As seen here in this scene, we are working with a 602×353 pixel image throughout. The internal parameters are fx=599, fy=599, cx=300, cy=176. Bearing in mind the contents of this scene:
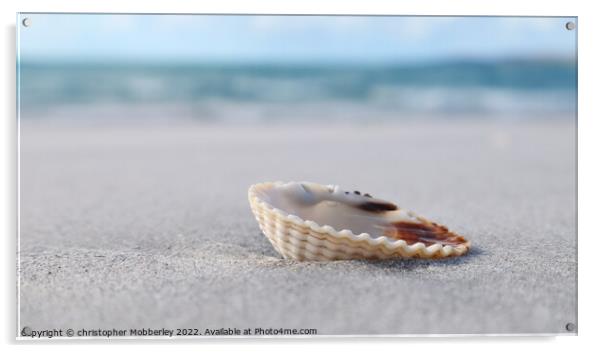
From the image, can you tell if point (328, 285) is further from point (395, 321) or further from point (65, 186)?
point (65, 186)

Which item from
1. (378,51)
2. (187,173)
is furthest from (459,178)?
(378,51)

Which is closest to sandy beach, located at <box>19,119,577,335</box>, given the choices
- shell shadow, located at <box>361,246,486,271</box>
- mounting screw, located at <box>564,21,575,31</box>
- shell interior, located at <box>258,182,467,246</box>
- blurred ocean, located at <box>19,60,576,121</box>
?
shell shadow, located at <box>361,246,486,271</box>

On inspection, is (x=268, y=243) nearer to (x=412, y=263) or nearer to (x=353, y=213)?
(x=353, y=213)

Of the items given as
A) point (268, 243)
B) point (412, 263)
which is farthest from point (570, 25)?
point (268, 243)

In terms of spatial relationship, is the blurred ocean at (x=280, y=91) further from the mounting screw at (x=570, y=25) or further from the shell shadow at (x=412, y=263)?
the shell shadow at (x=412, y=263)

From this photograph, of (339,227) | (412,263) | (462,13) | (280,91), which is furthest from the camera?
(280,91)

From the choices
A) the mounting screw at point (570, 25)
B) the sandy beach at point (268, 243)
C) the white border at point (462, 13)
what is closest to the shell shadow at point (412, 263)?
the sandy beach at point (268, 243)
